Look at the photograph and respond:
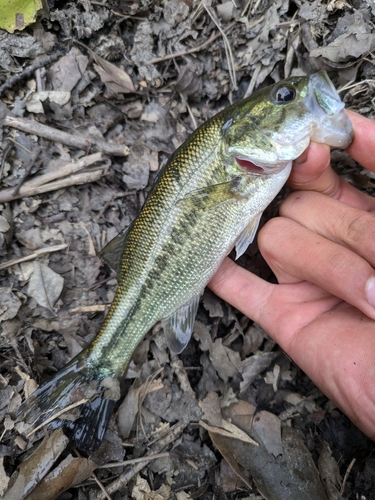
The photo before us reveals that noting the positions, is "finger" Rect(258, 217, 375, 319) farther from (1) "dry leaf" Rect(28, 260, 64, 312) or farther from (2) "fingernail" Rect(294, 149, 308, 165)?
(1) "dry leaf" Rect(28, 260, 64, 312)

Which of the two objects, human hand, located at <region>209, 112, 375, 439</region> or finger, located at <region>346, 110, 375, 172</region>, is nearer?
human hand, located at <region>209, 112, 375, 439</region>

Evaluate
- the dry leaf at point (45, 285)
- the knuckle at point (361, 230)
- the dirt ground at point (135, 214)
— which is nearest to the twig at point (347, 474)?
the dirt ground at point (135, 214)

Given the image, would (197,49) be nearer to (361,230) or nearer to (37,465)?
(361,230)

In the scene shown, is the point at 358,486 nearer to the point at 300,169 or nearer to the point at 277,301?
the point at 277,301

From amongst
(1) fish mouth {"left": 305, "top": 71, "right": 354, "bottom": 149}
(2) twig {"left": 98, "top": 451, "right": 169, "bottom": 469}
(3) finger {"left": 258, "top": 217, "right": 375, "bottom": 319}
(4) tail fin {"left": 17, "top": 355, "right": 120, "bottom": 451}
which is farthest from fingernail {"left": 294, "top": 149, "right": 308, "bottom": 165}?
(2) twig {"left": 98, "top": 451, "right": 169, "bottom": 469}

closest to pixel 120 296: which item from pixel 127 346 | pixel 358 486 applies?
pixel 127 346

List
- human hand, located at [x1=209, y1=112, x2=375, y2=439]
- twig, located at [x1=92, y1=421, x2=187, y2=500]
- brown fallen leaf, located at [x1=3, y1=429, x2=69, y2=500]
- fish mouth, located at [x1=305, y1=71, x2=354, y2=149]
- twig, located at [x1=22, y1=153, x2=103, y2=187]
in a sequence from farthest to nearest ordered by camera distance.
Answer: twig, located at [x1=22, y1=153, x2=103, y2=187]
twig, located at [x1=92, y1=421, x2=187, y2=500]
brown fallen leaf, located at [x1=3, y1=429, x2=69, y2=500]
fish mouth, located at [x1=305, y1=71, x2=354, y2=149]
human hand, located at [x1=209, y1=112, x2=375, y2=439]

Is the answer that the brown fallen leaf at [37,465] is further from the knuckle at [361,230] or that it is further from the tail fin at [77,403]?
the knuckle at [361,230]

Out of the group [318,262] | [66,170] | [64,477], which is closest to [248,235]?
[318,262]
